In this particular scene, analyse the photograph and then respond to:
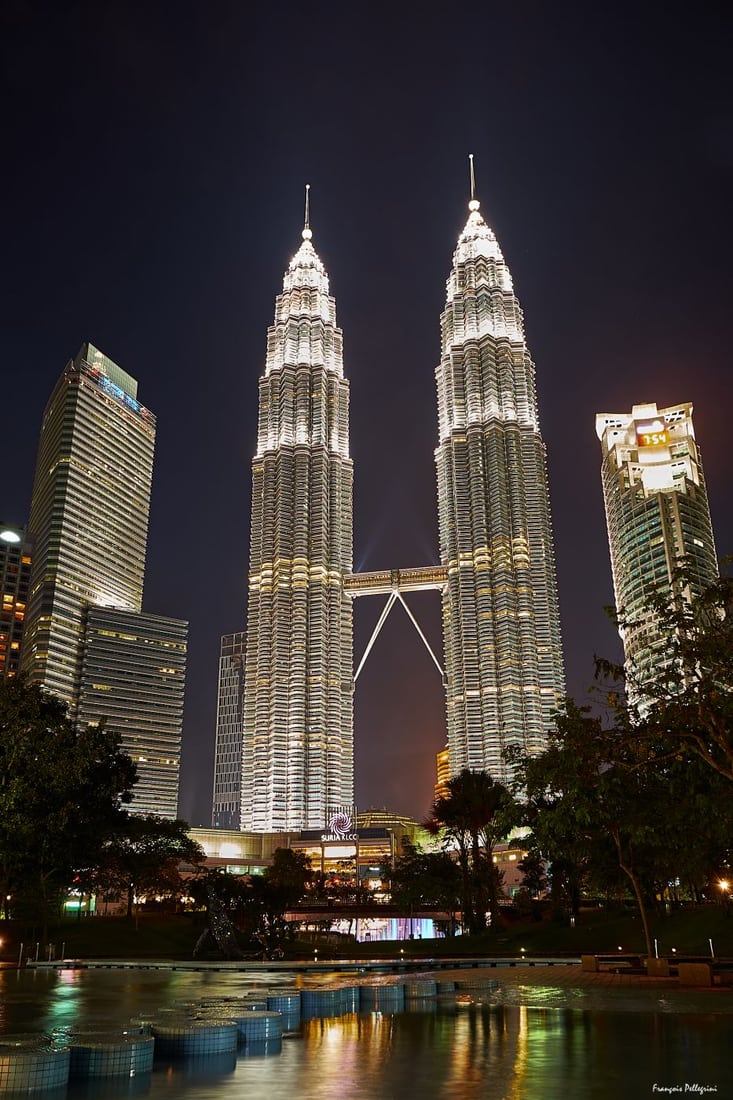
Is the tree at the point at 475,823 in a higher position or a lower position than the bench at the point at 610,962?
higher

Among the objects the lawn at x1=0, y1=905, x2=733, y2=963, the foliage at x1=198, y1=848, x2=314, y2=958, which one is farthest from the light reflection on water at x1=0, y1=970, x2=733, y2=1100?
the foliage at x1=198, y1=848, x2=314, y2=958

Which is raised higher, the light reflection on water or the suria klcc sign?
the suria klcc sign

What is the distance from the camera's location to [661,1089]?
11.7 meters

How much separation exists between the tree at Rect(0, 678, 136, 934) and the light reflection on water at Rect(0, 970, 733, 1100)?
13.6 m

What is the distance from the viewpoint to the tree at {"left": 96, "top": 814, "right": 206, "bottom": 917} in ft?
271

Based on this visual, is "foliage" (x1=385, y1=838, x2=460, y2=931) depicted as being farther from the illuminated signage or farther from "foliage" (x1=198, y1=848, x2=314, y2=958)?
the illuminated signage

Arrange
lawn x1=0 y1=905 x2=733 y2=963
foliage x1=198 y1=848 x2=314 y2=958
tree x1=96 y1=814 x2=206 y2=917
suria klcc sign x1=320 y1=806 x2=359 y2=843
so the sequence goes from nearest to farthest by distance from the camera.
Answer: lawn x1=0 y1=905 x2=733 y2=963 < foliage x1=198 y1=848 x2=314 y2=958 < tree x1=96 y1=814 x2=206 y2=917 < suria klcc sign x1=320 y1=806 x2=359 y2=843

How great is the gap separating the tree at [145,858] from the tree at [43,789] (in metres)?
32.8

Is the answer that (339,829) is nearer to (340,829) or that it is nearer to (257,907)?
(340,829)

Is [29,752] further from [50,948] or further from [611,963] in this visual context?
[611,963]

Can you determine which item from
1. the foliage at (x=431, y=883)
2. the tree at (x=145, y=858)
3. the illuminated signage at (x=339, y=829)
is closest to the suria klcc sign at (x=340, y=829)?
the illuminated signage at (x=339, y=829)

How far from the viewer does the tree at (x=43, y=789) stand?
124ft

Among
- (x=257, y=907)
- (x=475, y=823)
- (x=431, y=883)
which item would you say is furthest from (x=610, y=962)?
(x=431, y=883)

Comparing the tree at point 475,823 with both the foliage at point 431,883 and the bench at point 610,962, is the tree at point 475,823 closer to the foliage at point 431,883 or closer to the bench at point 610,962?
the foliage at point 431,883
